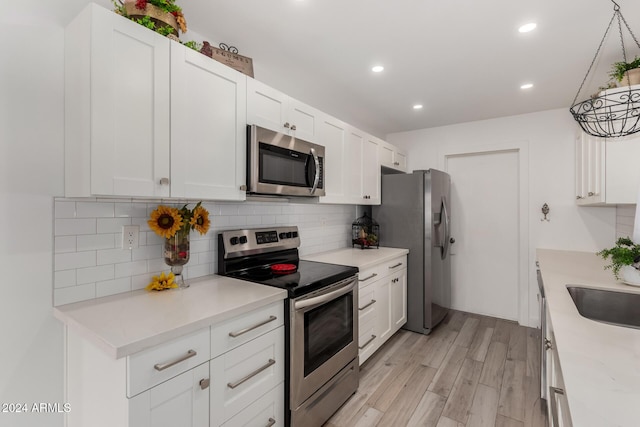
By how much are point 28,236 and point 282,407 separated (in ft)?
4.77

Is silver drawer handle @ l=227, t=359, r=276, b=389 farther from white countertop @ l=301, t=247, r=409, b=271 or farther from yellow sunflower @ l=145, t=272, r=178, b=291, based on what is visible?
white countertop @ l=301, t=247, r=409, b=271

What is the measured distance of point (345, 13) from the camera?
1.73 meters

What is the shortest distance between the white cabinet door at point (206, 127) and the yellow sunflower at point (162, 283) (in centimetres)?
49

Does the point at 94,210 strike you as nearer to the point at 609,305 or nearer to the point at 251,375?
the point at 251,375

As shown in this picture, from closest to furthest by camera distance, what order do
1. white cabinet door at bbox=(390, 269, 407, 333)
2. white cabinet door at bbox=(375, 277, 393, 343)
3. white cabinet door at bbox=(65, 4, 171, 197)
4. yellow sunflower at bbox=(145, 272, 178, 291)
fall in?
white cabinet door at bbox=(65, 4, 171, 197)
yellow sunflower at bbox=(145, 272, 178, 291)
white cabinet door at bbox=(375, 277, 393, 343)
white cabinet door at bbox=(390, 269, 407, 333)

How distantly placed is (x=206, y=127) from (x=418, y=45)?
152 centimetres

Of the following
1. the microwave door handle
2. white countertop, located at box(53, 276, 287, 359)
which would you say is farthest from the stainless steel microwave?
white countertop, located at box(53, 276, 287, 359)

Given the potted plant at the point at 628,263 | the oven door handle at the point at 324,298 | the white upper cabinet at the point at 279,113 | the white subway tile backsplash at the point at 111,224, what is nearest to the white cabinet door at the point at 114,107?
the white subway tile backsplash at the point at 111,224

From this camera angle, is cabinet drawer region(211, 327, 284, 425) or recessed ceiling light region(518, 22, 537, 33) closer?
cabinet drawer region(211, 327, 284, 425)

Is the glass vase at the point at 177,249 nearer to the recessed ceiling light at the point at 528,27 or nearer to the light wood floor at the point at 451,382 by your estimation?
the light wood floor at the point at 451,382

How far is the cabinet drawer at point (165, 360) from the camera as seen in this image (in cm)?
103

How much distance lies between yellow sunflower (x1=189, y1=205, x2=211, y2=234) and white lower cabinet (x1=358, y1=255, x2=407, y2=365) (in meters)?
1.28

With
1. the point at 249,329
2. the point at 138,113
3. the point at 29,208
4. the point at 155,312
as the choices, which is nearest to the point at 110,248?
the point at 29,208

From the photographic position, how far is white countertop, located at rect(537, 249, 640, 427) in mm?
726
